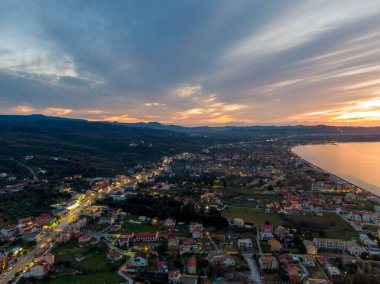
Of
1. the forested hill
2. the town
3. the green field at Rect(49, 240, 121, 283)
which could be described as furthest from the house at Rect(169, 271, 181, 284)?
the forested hill

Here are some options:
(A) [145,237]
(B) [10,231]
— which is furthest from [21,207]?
(A) [145,237]

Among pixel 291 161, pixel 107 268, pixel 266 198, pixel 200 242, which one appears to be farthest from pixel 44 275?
pixel 291 161

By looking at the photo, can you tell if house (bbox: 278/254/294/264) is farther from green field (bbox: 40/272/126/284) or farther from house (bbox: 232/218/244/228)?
green field (bbox: 40/272/126/284)

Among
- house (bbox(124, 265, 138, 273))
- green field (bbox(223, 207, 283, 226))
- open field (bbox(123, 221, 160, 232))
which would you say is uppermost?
house (bbox(124, 265, 138, 273))

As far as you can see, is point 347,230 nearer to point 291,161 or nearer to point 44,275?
point 44,275

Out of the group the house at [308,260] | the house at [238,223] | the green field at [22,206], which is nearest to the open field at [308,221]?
the house at [238,223]
